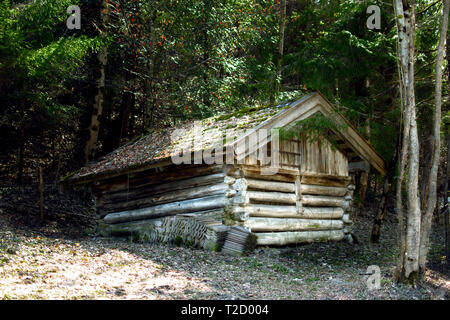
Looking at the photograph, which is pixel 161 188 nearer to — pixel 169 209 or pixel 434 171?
pixel 169 209

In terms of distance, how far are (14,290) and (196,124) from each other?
9.22 m

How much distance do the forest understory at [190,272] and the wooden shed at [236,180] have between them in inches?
29.1

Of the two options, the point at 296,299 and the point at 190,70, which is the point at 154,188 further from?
the point at 190,70

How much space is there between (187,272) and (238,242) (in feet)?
7.23

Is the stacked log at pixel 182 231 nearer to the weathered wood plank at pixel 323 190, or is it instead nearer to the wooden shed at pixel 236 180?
the wooden shed at pixel 236 180

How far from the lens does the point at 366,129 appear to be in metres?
15.9

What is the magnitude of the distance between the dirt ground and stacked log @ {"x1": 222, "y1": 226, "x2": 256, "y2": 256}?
27cm

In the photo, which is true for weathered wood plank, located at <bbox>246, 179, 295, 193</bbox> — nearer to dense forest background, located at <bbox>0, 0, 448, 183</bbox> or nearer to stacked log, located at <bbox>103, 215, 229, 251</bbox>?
stacked log, located at <bbox>103, 215, 229, 251</bbox>

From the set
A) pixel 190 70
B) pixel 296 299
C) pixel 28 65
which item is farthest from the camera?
pixel 190 70

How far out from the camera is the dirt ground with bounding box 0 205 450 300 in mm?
6410

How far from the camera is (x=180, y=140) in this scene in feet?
41.3

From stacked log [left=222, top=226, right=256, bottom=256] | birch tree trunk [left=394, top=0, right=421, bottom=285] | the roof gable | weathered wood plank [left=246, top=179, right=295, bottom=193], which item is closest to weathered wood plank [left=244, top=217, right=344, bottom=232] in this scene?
stacked log [left=222, top=226, right=256, bottom=256]

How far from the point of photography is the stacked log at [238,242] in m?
9.97

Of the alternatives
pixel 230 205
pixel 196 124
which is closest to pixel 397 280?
pixel 230 205
